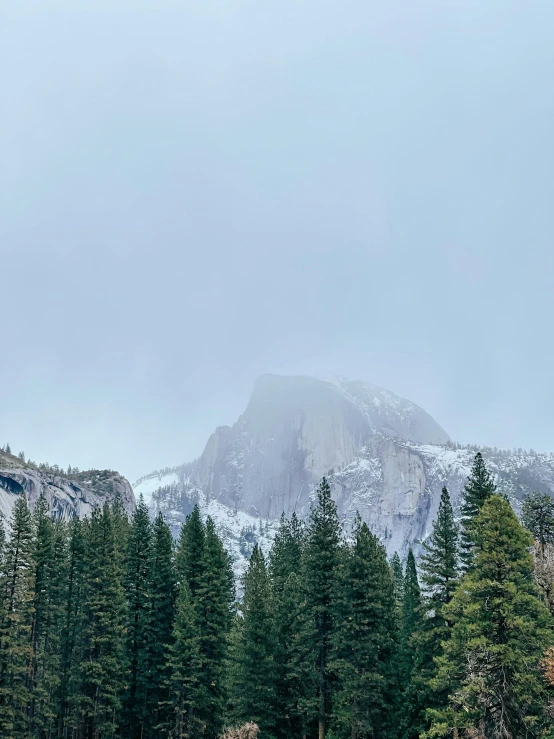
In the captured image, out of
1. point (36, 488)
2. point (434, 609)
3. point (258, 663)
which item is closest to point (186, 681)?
point (258, 663)

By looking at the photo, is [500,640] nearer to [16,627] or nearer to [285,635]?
[285,635]

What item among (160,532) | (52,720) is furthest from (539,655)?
(52,720)

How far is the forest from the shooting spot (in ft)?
94.1

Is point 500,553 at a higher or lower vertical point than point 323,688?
higher

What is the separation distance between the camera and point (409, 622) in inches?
2410

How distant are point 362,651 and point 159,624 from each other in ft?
67.3

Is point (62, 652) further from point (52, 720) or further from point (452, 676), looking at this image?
point (452, 676)

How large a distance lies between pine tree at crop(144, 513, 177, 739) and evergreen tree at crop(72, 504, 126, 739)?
2486mm

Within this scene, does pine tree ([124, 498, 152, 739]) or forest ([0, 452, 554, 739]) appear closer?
forest ([0, 452, 554, 739])

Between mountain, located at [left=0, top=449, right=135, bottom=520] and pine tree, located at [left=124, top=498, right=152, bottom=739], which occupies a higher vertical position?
mountain, located at [left=0, top=449, right=135, bottom=520]

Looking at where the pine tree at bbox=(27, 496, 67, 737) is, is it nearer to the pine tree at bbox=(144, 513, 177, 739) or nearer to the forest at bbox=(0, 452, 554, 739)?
the forest at bbox=(0, 452, 554, 739)

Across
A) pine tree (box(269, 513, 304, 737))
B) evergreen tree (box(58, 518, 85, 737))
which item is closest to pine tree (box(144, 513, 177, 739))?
evergreen tree (box(58, 518, 85, 737))

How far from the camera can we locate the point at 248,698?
40.6 metres

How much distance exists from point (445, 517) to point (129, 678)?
30.6 m
